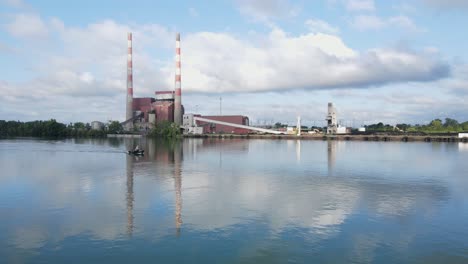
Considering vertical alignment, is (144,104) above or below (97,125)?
above

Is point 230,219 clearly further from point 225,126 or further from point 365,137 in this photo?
point 225,126

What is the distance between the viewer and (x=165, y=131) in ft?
384

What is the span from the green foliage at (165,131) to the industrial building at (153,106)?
24.1ft

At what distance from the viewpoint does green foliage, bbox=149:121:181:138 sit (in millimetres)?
115062

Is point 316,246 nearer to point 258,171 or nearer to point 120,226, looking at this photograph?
point 120,226

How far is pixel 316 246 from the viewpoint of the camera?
1197cm

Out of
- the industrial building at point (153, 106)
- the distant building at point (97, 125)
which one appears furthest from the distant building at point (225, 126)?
the distant building at point (97, 125)

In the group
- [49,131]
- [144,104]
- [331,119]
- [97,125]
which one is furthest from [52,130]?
[331,119]

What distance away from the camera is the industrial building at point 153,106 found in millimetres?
117625

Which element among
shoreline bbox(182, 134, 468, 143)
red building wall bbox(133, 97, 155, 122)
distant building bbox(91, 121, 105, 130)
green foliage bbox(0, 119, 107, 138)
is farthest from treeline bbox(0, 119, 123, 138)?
shoreline bbox(182, 134, 468, 143)

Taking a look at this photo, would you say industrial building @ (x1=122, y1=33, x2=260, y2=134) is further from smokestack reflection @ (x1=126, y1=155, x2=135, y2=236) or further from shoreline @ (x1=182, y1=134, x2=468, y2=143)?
smokestack reflection @ (x1=126, y1=155, x2=135, y2=236)

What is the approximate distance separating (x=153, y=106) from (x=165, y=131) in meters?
25.5

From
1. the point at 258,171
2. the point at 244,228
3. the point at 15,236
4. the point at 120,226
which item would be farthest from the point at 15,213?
the point at 258,171

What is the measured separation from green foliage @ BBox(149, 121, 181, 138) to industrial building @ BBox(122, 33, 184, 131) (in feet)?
24.1
